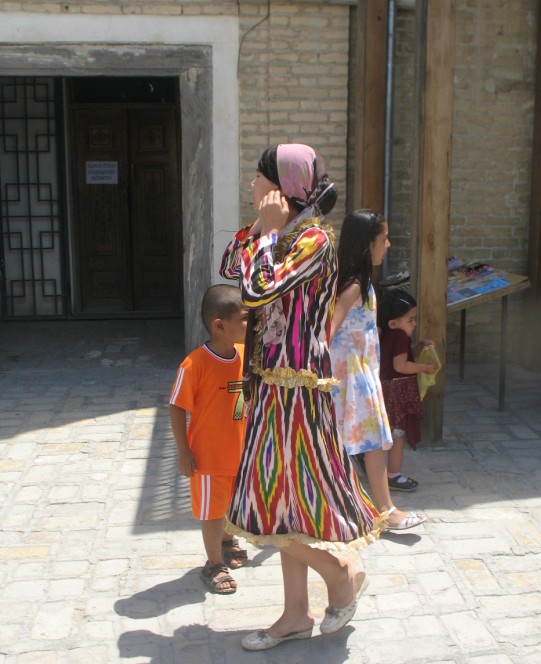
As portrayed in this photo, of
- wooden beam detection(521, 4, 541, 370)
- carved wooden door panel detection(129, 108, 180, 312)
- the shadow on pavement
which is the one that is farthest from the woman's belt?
carved wooden door panel detection(129, 108, 180, 312)

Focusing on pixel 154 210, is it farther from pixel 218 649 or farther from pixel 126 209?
pixel 218 649

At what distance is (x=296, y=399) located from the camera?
3180mm

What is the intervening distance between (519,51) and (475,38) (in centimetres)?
41

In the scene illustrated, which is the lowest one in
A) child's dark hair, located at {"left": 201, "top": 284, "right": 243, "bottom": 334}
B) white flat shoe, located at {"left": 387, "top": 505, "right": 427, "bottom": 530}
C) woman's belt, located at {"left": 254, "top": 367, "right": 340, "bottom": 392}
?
white flat shoe, located at {"left": 387, "top": 505, "right": 427, "bottom": 530}

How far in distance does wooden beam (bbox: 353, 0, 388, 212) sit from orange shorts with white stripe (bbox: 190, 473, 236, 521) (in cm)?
364

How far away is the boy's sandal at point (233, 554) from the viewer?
4059mm

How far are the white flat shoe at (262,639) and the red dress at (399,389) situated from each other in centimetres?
177

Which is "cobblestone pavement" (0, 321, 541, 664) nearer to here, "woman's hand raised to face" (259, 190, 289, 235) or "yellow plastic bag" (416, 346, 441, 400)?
"yellow plastic bag" (416, 346, 441, 400)

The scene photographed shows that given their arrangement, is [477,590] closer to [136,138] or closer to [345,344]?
[345,344]

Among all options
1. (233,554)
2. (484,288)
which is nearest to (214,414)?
(233,554)

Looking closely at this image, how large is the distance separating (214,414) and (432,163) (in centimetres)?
246

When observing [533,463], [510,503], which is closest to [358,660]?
[510,503]

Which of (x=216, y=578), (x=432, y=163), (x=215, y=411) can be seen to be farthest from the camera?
(x=432, y=163)

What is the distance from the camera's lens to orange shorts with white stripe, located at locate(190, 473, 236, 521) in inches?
148
